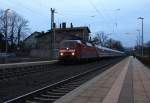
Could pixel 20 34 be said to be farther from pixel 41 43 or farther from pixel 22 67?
pixel 22 67

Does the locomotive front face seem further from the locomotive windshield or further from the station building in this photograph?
the station building

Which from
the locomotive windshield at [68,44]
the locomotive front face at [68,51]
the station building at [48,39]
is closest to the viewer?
the locomotive front face at [68,51]

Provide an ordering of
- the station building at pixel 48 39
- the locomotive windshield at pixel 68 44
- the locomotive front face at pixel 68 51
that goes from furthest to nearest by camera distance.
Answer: the station building at pixel 48 39 < the locomotive windshield at pixel 68 44 < the locomotive front face at pixel 68 51

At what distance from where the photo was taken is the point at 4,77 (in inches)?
961

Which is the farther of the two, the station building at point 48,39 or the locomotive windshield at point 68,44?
the station building at point 48,39

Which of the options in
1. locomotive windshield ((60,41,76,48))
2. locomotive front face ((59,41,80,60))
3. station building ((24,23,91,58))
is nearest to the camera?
locomotive front face ((59,41,80,60))

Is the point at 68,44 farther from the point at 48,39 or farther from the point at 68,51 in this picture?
the point at 48,39

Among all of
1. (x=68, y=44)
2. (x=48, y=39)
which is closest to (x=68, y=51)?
(x=68, y=44)

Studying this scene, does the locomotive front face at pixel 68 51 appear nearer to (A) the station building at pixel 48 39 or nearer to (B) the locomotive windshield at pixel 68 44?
(B) the locomotive windshield at pixel 68 44

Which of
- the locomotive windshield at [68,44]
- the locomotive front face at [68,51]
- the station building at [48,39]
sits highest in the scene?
the station building at [48,39]

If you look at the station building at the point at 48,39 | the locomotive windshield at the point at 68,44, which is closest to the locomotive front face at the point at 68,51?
the locomotive windshield at the point at 68,44

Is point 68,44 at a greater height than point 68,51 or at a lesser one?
greater

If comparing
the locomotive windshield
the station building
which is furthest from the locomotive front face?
the station building

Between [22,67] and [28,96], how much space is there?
16187 mm
